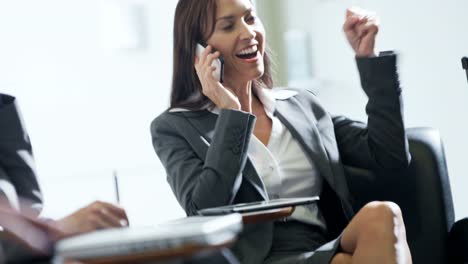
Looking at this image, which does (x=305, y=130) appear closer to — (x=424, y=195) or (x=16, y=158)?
(x=424, y=195)

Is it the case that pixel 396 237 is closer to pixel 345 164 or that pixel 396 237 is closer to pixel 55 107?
pixel 345 164

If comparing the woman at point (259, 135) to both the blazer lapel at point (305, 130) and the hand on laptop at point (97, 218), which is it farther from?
the hand on laptop at point (97, 218)

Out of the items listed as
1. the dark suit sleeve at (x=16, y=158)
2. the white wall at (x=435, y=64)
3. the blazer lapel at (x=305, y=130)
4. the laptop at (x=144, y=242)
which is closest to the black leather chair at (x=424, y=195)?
the blazer lapel at (x=305, y=130)

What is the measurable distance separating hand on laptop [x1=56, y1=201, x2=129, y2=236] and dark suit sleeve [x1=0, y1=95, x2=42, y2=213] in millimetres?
515

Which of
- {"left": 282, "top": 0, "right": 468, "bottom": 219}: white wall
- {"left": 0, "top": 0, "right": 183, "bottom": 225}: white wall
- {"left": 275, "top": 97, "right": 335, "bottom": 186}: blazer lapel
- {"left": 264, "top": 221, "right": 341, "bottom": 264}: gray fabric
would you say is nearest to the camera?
{"left": 264, "top": 221, "right": 341, "bottom": 264}: gray fabric

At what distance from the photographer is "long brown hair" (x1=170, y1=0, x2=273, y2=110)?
241cm

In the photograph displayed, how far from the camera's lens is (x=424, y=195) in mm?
2336

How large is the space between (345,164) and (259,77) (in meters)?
0.35

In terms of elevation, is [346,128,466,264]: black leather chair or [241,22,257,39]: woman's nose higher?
[241,22,257,39]: woman's nose

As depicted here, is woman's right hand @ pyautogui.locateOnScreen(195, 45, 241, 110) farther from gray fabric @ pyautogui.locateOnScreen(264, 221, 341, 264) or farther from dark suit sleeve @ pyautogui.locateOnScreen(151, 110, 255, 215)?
gray fabric @ pyautogui.locateOnScreen(264, 221, 341, 264)

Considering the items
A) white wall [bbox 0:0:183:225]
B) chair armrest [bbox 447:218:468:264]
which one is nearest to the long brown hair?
chair armrest [bbox 447:218:468:264]

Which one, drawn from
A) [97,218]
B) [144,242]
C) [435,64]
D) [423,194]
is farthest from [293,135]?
[144,242]

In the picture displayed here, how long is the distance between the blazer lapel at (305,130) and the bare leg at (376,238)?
332mm

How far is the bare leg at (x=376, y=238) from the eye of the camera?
1.90 metres
